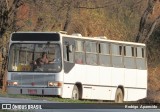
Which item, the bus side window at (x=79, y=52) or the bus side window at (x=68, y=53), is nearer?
the bus side window at (x=68, y=53)

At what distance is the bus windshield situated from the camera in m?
32.4

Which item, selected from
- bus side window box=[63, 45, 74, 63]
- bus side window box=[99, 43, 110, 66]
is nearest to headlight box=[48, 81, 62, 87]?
bus side window box=[63, 45, 74, 63]

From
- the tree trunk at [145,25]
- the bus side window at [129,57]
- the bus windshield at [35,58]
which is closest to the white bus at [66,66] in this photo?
the bus windshield at [35,58]

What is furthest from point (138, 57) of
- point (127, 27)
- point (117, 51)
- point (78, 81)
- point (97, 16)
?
point (127, 27)

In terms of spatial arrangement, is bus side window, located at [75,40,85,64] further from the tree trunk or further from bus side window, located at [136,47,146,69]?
the tree trunk

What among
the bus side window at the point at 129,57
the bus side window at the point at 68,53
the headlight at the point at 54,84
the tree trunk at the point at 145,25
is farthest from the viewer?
the tree trunk at the point at 145,25

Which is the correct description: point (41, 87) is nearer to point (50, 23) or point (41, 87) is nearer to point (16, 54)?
point (16, 54)

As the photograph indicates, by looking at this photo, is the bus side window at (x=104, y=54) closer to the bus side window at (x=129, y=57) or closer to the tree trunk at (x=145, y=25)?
the bus side window at (x=129, y=57)

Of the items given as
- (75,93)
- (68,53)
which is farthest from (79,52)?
(75,93)

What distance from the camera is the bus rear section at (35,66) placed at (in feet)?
106

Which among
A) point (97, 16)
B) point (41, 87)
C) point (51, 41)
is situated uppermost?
point (97, 16)

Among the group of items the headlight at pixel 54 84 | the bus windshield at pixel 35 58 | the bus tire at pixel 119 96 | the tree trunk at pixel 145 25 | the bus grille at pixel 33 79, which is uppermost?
the tree trunk at pixel 145 25

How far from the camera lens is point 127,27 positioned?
56188mm

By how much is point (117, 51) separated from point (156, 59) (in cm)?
2207
